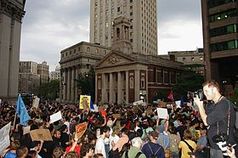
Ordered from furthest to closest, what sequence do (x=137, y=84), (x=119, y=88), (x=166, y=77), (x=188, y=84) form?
(x=166, y=77) → (x=119, y=88) → (x=188, y=84) → (x=137, y=84)

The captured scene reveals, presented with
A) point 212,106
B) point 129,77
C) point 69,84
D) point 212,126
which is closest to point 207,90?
point 212,106

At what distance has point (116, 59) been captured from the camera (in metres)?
74.2

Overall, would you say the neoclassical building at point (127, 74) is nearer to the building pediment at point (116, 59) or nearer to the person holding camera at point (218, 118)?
the building pediment at point (116, 59)

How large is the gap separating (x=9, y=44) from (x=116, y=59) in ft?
147

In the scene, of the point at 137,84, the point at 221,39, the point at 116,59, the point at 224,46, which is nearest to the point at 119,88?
the point at 137,84

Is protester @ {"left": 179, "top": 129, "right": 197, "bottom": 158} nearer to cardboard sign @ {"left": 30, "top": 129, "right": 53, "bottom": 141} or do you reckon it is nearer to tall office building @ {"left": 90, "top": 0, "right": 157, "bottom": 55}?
cardboard sign @ {"left": 30, "top": 129, "right": 53, "bottom": 141}

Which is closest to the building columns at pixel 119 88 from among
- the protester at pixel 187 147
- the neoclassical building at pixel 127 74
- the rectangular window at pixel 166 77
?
the neoclassical building at pixel 127 74

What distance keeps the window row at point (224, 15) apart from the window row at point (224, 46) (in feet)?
16.1

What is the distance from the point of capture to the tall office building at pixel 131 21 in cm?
10944

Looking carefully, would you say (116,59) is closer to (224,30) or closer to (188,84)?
(188,84)

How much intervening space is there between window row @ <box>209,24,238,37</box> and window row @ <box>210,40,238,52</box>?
1.92 metres

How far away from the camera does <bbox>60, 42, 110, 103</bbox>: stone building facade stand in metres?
93.8

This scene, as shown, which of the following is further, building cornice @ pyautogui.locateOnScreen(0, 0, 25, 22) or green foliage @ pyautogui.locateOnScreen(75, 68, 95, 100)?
green foliage @ pyautogui.locateOnScreen(75, 68, 95, 100)

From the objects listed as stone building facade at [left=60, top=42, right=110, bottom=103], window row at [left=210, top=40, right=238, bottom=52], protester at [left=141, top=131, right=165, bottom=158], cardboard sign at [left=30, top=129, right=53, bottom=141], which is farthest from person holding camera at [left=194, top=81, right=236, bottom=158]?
stone building facade at [left=60, top=42, right=110, bottom=103]
